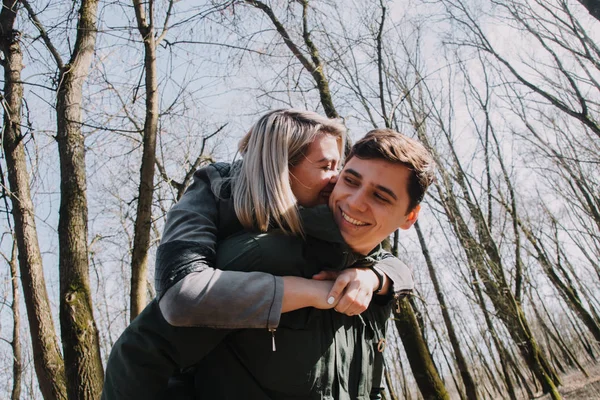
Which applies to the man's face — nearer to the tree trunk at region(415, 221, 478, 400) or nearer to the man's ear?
the man's ear

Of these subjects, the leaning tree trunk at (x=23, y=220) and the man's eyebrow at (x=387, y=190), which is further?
the leaning tree trunk at (x=23, y=220)

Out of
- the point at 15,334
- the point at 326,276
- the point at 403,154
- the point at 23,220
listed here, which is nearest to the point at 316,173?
the point at 403,154

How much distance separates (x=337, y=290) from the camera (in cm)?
141

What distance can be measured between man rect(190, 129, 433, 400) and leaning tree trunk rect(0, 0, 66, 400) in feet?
12.6

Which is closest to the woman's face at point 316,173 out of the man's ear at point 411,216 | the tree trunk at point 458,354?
the man's ear at point 411,216

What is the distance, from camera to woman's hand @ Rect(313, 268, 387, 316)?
55.6 inches

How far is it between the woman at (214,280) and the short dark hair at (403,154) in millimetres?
278

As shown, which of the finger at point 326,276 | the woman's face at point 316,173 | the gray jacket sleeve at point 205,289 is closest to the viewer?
the gray jacket sleeve at point 205,289

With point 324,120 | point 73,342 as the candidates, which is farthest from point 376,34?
point 73,342

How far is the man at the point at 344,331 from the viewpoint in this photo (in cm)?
137

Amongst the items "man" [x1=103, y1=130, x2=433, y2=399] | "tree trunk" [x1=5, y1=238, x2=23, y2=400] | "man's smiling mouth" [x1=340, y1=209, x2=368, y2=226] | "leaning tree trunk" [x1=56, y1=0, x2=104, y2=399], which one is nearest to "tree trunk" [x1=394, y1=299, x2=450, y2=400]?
"leaning tree trunk" [x1=56, y1=0, x2=104, y2=399]

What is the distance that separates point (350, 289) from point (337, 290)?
0.06 m

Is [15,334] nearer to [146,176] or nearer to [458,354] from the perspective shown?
[146,176]

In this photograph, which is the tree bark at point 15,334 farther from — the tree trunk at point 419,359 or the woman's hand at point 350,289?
the woman's hand at point 350,289
